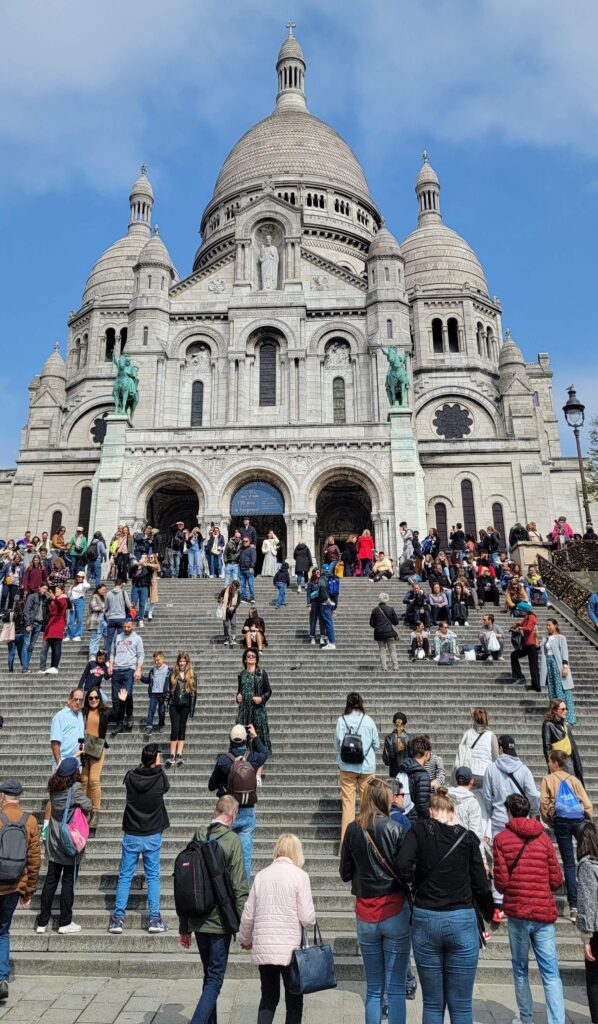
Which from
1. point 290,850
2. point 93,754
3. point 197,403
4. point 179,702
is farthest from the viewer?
point 197,403

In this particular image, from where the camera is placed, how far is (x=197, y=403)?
33875 mm

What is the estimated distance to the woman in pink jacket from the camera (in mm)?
4855

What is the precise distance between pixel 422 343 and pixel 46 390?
819 inches

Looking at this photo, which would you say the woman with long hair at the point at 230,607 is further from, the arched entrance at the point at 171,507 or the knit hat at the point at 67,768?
the arched entrance at the point at 171,507

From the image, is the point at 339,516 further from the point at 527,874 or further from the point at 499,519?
the point at 527,874

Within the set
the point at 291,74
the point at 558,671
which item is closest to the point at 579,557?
the point at 558,671

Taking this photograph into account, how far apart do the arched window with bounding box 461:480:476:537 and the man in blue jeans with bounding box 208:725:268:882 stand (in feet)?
83.2

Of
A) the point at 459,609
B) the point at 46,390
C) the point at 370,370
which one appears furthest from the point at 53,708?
the point at 46,390

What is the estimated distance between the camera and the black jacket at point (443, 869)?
4941 millimetres

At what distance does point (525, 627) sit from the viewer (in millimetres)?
13445

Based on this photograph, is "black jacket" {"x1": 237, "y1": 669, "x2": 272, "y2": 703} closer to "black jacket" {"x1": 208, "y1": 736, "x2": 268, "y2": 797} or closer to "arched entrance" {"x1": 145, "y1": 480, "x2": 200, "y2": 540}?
"black jacket" {"x1": 208, "y1": 736, "x2": 268, "y2": 797}

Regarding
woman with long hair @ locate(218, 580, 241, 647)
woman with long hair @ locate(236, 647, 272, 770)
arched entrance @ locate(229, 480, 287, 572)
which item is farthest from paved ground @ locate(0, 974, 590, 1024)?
arched entrance @ locate(229, 480, 287, 572)

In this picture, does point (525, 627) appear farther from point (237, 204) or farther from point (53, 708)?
point (237, 204)

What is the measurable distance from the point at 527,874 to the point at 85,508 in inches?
1221
